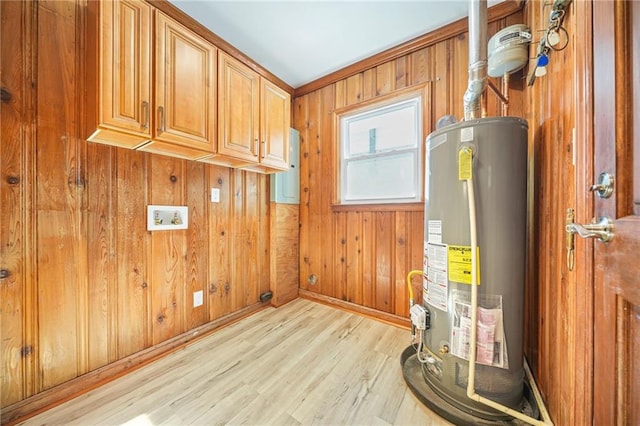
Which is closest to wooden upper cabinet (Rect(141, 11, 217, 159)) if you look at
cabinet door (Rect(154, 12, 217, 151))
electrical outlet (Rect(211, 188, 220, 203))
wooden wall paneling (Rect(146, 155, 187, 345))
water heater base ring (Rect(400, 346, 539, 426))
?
cabinet door (Rect(154, 12, 217, 151))

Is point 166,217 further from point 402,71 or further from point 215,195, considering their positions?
point 402,71

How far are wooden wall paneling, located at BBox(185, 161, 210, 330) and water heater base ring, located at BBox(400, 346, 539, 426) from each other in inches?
62.4

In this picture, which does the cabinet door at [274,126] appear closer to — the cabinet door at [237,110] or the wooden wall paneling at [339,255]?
the cabinet door at [237,110]

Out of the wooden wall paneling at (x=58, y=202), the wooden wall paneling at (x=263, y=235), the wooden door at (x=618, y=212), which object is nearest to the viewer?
the wooden door at (x=618, y=212)

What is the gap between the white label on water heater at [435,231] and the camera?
3.98 ft

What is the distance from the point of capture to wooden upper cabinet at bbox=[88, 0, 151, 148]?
115 centimetres

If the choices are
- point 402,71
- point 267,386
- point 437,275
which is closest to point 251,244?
point 267,386

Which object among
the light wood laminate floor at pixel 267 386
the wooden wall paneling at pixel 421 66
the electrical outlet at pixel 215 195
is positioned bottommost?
the light wood laminate floor at pixel 267 386

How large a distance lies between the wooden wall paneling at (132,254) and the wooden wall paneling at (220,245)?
1.52 feet

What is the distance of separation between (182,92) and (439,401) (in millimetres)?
2301

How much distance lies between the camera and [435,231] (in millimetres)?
1239

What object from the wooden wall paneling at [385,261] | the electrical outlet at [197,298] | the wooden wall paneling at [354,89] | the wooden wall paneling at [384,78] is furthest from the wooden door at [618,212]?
the electrical outlet at [197,298]

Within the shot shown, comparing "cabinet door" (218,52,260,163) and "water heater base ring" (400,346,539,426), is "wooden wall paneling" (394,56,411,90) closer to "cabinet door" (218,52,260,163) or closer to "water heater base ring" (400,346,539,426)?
"cabinet door" (218,52,260,163)

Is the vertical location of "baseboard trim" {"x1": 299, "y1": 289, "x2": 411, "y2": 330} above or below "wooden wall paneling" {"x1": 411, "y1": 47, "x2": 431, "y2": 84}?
below
